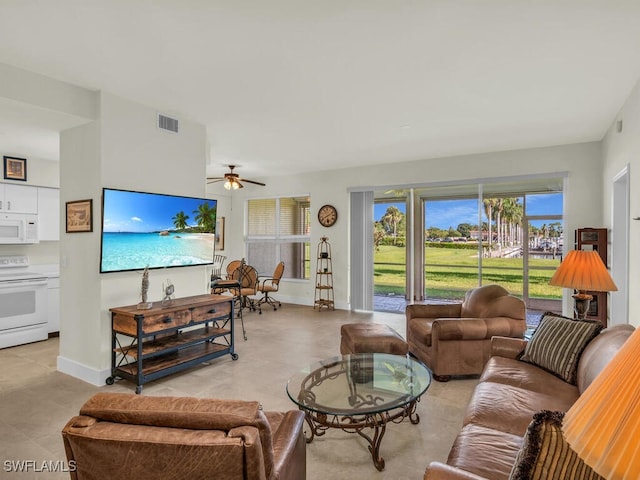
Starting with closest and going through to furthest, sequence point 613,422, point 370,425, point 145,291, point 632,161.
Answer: point 613,422
point 370,425
point 632,161
point 145,291

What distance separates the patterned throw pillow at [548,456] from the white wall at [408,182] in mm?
5171

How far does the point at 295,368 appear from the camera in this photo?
390cm

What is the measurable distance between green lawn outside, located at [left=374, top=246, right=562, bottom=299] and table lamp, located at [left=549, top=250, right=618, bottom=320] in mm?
2908

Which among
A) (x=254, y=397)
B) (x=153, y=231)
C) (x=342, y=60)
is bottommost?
(x=254, y=397)

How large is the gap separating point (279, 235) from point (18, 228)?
447cm

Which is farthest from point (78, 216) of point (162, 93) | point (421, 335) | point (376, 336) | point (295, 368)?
point (421, 335)

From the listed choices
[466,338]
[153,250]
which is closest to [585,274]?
[466,338]

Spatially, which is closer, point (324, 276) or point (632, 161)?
point (632, 161)

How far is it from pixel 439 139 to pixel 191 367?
418cm

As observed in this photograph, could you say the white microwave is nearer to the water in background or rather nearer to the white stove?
the white stove

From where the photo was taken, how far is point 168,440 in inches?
42.1

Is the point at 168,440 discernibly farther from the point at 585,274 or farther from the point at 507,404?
the point at 585,274

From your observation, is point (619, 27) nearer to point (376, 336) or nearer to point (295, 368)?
point (376, 336)

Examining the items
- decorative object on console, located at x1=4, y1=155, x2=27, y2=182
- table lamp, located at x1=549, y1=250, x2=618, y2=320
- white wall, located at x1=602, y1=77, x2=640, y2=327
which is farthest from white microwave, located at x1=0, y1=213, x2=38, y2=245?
white wall, located at x1=602, y1=77, x2=640, y2=327
